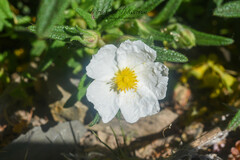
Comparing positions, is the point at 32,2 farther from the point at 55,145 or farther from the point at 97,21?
the point at 55,145

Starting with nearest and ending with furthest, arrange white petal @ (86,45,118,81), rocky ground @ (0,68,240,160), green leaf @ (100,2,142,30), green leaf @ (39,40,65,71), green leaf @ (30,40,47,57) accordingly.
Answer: white petal @ (86,45,118,81) < green leaf @ (100,2,142,30) < green leaf @ (39,40,65,71) < rocky ground @ (0,68,240,160) < green leaf @ (30,40,47,57)

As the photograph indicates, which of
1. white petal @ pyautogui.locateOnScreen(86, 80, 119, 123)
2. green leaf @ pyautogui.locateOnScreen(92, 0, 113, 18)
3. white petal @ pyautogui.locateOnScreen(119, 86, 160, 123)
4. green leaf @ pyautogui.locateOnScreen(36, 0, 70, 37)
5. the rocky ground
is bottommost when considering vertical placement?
→ the rocky ground

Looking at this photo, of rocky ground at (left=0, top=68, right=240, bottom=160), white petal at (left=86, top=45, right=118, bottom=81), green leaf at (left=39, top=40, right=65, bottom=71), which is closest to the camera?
white petal at (left=86, top=45, right=118, bottom=81)

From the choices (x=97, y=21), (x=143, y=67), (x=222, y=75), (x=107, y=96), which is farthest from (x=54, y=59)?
(x=222, y=75)

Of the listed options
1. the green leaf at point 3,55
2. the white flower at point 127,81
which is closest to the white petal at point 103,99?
the white flower at point 127,81

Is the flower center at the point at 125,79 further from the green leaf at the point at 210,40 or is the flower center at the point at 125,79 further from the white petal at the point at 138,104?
the green leaf at the point at 210,40

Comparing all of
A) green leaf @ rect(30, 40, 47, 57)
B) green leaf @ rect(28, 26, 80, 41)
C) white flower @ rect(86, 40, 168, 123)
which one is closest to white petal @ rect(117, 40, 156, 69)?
white flower @ rect(86, 40, 168, 123)

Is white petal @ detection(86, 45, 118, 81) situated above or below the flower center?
above

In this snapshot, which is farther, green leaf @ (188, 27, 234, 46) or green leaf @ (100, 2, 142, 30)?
green leaf @ (188, 27, 234, 46)

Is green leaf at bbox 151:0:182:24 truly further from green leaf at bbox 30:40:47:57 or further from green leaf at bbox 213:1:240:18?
green leaf at bbox 30:40:47:57
